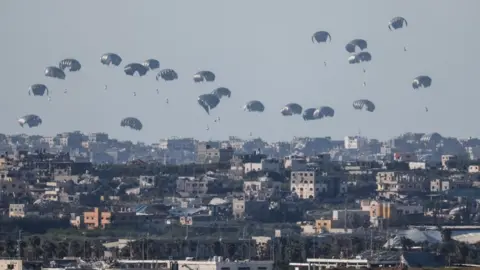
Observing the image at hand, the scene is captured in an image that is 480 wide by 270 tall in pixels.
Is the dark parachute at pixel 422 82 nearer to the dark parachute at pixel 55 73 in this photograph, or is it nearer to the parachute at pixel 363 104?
the parachute at pixel 363 104

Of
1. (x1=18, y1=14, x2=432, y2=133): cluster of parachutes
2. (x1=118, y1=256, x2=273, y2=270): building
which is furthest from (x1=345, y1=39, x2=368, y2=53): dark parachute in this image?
(x1=118, y1=256, x2=273, y2=270): building

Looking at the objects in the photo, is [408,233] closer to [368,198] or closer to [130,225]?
[130,225]

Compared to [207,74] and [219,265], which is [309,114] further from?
[219,265]

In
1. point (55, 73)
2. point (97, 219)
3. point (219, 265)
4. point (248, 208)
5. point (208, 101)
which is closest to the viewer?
point (219, 265)

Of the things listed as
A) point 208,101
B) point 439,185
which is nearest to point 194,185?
point 439,185

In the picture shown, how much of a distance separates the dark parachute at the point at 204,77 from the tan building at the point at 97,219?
14097mm

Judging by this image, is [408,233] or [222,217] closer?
[408,233]

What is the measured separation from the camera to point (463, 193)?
18325cm

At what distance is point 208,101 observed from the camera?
173 m

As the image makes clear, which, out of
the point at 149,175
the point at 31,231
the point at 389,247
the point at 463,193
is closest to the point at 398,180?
the point at 463,193

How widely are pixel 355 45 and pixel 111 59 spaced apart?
1646cm

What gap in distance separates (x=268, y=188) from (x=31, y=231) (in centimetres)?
3879

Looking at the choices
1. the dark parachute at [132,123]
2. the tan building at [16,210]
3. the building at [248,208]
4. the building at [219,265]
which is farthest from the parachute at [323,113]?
the building at [219,265]

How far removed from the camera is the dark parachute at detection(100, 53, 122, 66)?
164m
